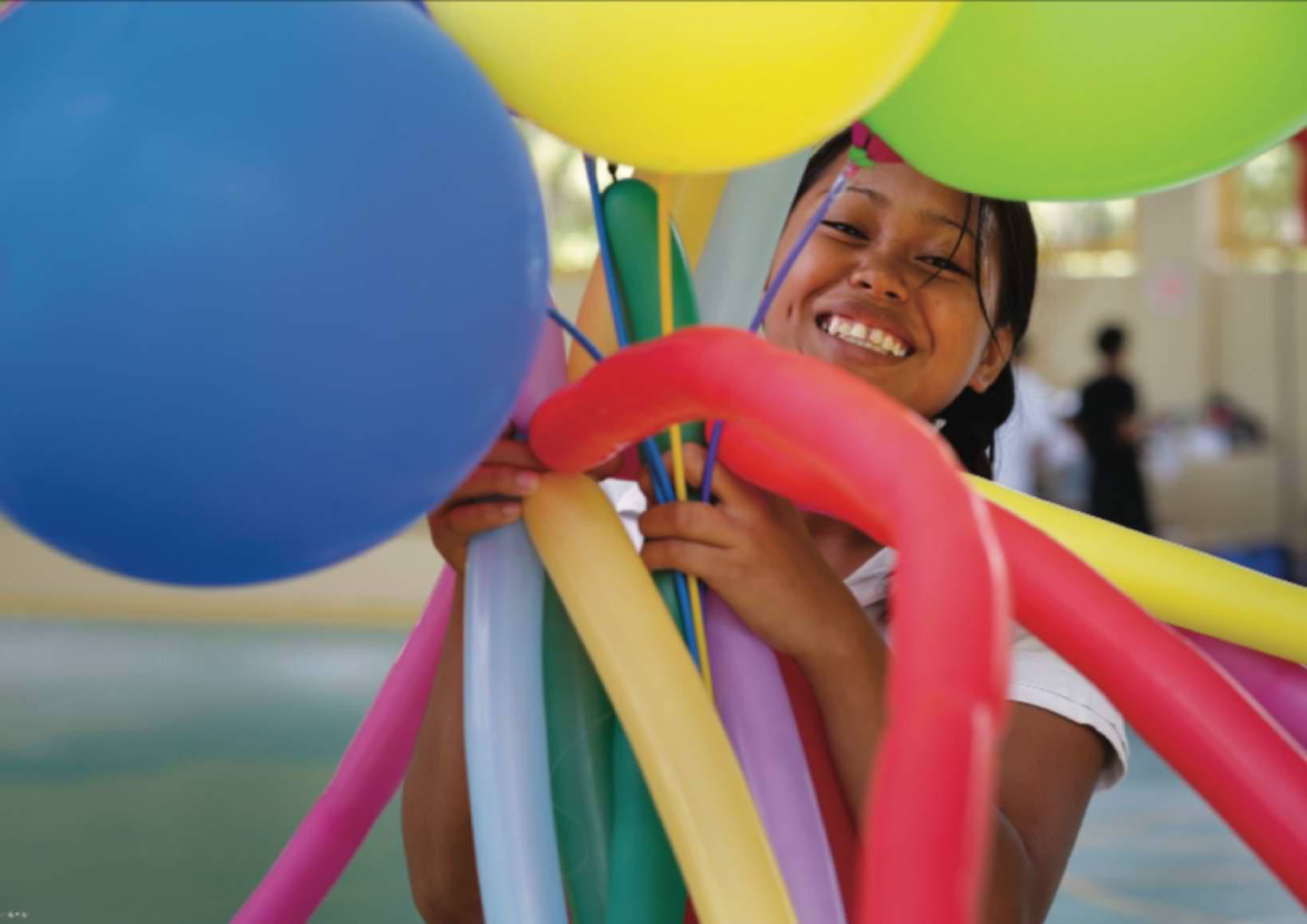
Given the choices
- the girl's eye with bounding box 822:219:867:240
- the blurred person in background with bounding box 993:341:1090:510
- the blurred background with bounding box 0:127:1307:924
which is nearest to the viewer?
the girl's eye with bounding box 822:219:867:240

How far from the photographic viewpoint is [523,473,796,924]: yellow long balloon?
2.06ft

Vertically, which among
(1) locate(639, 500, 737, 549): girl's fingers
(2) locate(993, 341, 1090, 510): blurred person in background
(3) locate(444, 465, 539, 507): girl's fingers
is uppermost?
(2) locate(993, 341, 1090, 510): blurred person in background

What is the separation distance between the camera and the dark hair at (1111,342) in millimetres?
5719

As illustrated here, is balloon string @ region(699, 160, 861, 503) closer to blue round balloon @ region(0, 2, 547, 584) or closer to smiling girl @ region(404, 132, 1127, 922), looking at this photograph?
A: smiling girl @ region(404, 132, 1127, 922)

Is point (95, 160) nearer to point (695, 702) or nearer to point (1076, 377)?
point (695, 702)

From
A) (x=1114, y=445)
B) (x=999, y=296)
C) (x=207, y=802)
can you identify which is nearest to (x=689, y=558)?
(x=999, y=296)

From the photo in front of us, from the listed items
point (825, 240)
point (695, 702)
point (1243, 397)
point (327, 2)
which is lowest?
point (695, 702)

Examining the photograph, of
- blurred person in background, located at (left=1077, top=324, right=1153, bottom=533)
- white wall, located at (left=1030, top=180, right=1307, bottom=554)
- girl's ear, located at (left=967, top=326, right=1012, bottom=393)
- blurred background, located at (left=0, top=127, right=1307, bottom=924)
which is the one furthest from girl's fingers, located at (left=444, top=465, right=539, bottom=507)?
white wall, located at (left=1030, top=180, right=1307, bottom=554)

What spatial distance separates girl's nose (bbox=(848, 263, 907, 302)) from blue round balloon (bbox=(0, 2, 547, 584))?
0.54 meters

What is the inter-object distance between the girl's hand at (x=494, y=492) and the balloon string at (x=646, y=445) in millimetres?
61

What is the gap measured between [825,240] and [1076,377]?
7.07 meters

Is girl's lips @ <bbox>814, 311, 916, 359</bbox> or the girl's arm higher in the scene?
girl's lips @ <bbox>814, 311, 916, 359</bbox>

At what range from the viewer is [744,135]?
23.7 inches

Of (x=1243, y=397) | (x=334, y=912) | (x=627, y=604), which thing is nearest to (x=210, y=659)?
(x=334, y=912)
